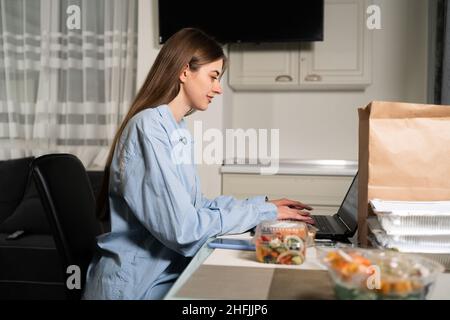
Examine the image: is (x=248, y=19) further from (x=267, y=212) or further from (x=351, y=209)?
(x=267, y=212)

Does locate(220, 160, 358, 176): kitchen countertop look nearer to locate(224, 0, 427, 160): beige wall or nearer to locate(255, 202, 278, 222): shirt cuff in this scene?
locate(224, 0, 427, 160): beige wall

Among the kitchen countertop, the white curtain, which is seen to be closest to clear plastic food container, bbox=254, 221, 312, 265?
the kitchen countertop

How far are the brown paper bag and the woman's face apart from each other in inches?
18.5

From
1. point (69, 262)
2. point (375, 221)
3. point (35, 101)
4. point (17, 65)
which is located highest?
point (17, 65)

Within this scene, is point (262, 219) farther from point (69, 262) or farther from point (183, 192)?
point (69, 262)

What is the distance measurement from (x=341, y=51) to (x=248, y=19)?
0.64 meters

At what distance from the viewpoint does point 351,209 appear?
1.34 m

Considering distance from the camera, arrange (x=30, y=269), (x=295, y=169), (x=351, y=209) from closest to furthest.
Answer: (x=351, y=209)
(x=30, y=269)
(x=295, y=169)

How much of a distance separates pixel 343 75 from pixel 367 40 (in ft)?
0.86

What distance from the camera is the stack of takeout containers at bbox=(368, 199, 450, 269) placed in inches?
34.1

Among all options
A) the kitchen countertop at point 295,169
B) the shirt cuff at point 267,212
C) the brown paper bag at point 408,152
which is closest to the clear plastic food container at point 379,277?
the brown paper bag at point 408,152

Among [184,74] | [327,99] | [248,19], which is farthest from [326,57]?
[184,74]
